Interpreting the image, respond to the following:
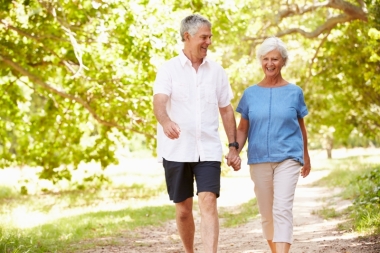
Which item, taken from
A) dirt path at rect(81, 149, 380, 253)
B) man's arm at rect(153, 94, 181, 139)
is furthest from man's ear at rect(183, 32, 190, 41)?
dirt path at rect(81, 149, 380, 253)

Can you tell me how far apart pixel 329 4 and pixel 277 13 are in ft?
8.13

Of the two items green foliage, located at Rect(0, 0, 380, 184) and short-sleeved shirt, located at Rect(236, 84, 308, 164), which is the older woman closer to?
short-sleeved shirt, located at Rect(236, 84, 308, 164)

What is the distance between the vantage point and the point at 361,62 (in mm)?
20219

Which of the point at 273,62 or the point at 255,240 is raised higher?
the point at 273,62

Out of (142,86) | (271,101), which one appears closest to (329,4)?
(142,86)

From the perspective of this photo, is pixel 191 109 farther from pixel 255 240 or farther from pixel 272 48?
pixel 255 240

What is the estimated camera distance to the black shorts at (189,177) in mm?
6363

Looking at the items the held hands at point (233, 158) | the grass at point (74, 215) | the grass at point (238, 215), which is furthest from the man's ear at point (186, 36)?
the grass at point (238, 215)

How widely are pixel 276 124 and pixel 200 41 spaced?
104 cm

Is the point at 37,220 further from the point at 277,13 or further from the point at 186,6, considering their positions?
the point at 277,13

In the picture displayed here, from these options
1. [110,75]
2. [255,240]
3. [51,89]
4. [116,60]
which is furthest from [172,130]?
[110,75]

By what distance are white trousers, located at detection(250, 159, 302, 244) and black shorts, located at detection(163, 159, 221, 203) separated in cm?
43

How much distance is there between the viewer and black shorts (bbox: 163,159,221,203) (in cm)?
636

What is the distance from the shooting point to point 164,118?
6.21m
